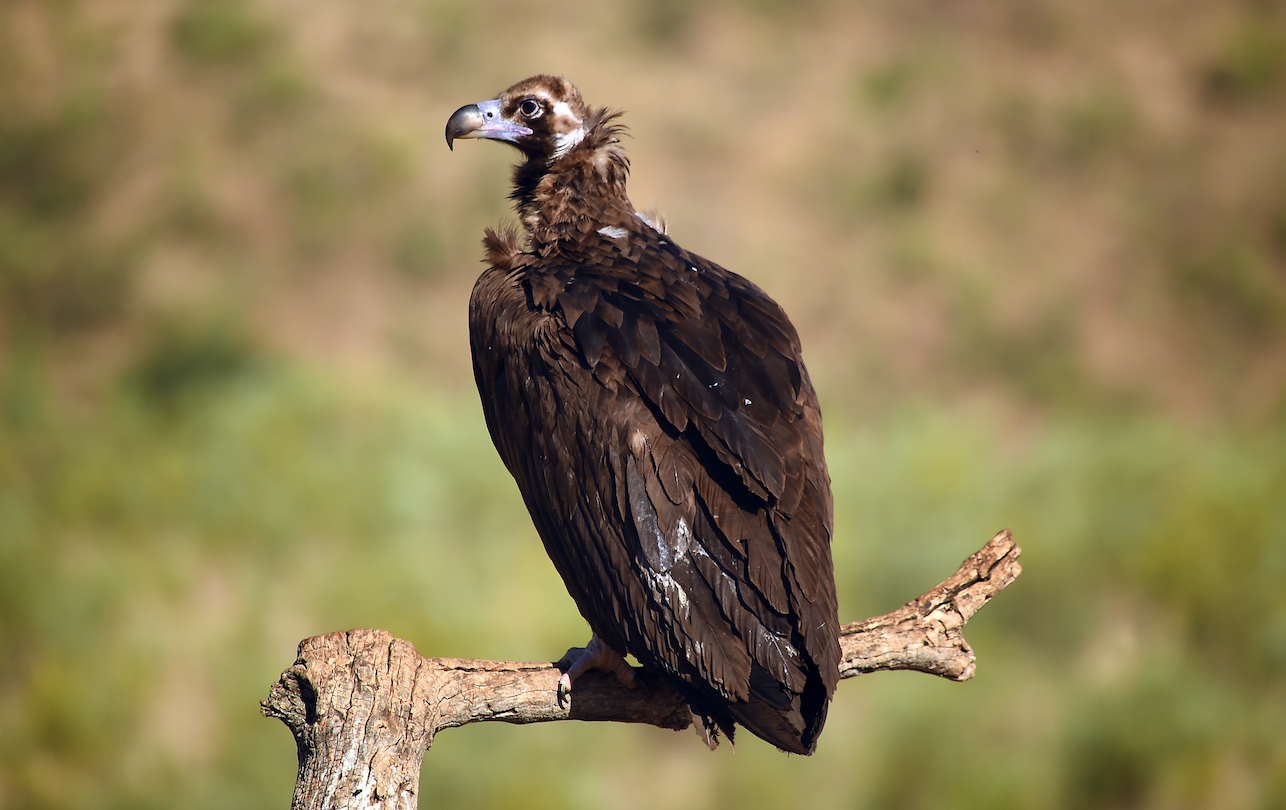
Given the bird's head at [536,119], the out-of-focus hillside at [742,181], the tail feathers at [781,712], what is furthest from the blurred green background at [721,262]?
the tail feathers at [781,712]

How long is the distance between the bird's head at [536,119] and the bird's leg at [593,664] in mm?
2255

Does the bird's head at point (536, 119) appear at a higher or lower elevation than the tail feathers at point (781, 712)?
higher

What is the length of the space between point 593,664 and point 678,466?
0.75 m

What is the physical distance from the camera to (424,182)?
15703 millimetres

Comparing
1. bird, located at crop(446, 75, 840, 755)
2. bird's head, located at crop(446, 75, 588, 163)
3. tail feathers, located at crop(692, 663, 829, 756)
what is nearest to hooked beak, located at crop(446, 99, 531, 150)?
bird's head, located at crop(446, 75, 588, 163)

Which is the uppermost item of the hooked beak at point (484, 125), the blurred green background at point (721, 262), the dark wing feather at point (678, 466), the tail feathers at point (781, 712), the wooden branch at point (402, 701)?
the blurred green background at point (721, 262)

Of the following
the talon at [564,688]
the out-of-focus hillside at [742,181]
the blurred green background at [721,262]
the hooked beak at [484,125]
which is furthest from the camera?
the out-of-focus hillside at [742,181]

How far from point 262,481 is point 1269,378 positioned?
13470 mm

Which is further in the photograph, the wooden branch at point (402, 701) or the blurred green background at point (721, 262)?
the blurred green background at point (721, 262)

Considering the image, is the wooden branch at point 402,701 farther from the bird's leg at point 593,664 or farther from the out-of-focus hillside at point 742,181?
the out-of-focus hillside at point 742,181

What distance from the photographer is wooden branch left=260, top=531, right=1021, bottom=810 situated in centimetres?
356

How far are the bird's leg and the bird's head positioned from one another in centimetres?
226

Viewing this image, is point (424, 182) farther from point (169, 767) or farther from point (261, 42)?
point (169, 767)

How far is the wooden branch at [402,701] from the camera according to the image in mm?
3559
